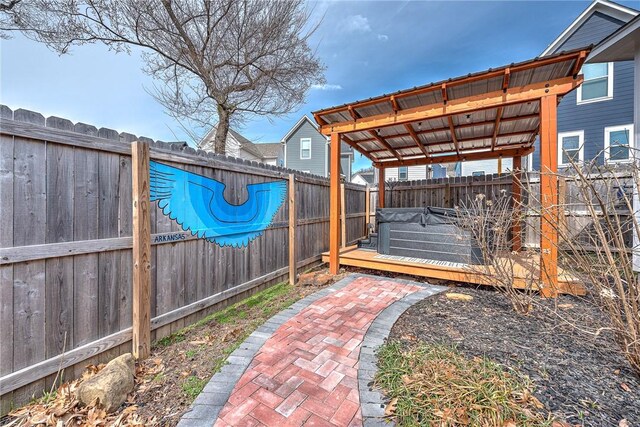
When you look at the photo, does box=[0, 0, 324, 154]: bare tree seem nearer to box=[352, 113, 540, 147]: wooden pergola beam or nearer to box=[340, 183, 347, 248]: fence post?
box=[352, 113, 540, 147]: wooden pergola beam

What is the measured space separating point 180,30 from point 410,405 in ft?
28.2

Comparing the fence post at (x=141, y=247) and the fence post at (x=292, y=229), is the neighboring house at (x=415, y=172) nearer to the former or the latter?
the fence post at (x=292, y=229)

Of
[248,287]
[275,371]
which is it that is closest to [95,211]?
[275,371]

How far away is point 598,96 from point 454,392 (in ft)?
41.0

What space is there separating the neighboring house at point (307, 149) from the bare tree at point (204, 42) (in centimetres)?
949

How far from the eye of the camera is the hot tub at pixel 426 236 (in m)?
4.89

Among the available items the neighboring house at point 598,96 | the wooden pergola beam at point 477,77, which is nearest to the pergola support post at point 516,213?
the wooden pergola beam at point 477,77

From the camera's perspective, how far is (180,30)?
6680 millimetres

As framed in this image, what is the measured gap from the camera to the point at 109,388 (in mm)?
1912

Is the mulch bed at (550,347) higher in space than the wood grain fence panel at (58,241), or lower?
lower

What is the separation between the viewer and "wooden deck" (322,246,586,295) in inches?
151

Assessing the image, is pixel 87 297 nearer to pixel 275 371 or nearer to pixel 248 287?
pixel 275 371

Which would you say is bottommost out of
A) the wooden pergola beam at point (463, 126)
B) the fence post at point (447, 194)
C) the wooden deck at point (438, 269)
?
the wooden deck at point (438, 269)

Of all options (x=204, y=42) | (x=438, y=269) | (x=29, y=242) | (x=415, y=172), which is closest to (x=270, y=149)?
(x=415, y=172)
